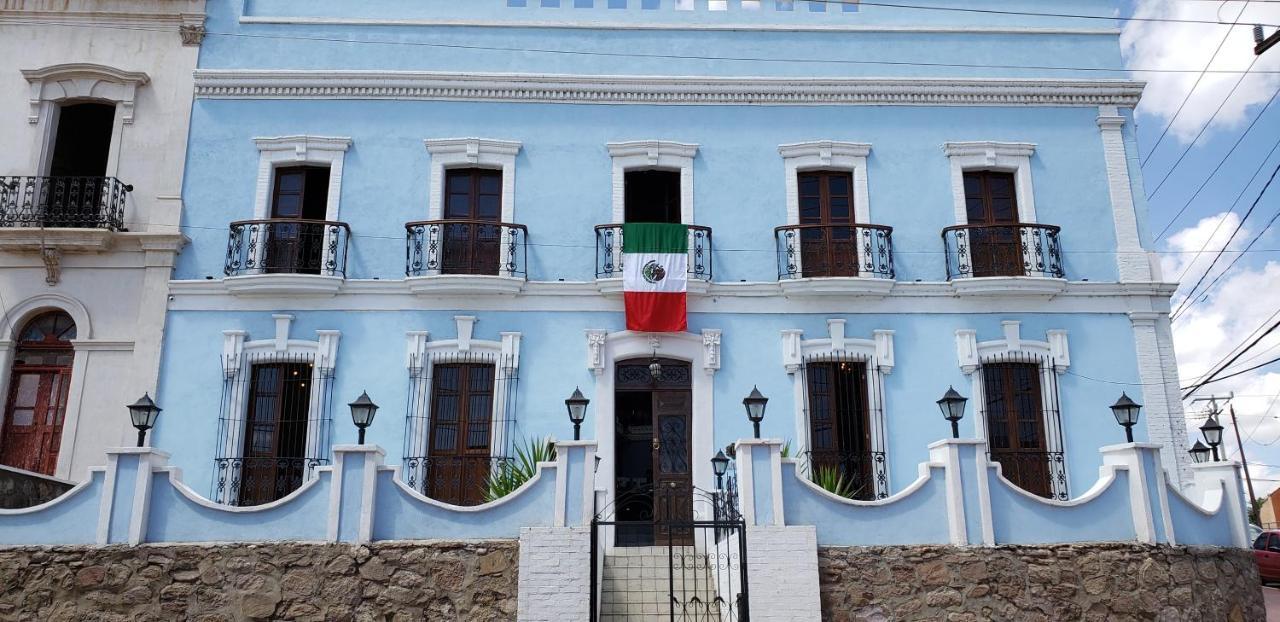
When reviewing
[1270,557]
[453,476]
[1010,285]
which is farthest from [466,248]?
[1270,557]

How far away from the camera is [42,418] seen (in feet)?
45.4

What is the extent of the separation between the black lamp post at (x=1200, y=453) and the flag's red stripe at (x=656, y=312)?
22.5ft

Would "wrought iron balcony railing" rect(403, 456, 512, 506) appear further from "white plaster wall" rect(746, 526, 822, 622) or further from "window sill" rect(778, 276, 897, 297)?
"window sill" rect(778, 276, 897, 297)

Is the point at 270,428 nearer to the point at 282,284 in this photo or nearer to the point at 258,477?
the point at 258,477

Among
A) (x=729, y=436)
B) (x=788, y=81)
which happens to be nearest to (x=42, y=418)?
(x=729, y=436)

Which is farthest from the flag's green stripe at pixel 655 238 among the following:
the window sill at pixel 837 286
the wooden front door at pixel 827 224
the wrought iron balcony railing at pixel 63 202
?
the wrought iron balcony railing at pixel 63 202

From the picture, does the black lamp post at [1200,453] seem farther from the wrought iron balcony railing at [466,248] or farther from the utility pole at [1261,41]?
the wrought iron balcony railing at [466,248]

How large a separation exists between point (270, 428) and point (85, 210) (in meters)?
4.34

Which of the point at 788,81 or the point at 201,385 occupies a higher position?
the point at 788,81

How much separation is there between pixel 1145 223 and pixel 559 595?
1076cm

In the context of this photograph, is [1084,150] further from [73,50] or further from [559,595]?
[73,50]

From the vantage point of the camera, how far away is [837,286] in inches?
549

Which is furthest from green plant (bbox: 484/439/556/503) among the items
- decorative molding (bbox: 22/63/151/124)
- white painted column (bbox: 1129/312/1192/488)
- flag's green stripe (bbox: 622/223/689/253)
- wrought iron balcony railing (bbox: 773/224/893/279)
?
white painted column (bbox: 1129/312/1192/488)

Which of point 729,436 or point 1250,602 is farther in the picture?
point 729,436
